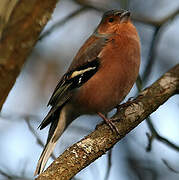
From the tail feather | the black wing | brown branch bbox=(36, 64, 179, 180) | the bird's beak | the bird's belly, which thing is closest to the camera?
brown branch bbox=(36, 64, 179, 180)

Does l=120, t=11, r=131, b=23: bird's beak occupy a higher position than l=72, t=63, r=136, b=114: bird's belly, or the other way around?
l=120, t=11, r=131, b=23: bird's beak

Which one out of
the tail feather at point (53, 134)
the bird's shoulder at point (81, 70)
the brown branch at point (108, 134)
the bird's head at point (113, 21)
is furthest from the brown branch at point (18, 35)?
the bird's head at point (113, 21)

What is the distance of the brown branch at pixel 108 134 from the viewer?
3717 millimetres

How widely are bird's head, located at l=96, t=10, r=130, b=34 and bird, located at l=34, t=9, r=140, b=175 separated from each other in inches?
5.4

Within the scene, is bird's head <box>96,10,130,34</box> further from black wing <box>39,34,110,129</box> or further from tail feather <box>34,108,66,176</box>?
tail feather <box>34,108,66,176</box>

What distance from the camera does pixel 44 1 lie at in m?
3.70

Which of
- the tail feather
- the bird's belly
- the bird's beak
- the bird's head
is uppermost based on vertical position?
the bird's beak

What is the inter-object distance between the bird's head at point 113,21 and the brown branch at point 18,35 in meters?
2.12

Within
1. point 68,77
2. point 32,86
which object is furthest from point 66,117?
point 32,86

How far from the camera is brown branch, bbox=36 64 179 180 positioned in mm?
3717

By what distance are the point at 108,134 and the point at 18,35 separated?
1.52 meters

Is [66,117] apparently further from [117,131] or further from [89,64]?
[117,131]

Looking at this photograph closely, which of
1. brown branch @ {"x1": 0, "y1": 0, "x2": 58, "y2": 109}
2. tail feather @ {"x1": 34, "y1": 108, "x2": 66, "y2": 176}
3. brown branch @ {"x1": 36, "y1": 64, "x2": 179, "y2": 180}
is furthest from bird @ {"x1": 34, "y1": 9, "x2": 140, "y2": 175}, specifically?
brown branch @ {"x1": 0, "y1": 0, "x2": 58, "y2": 109}

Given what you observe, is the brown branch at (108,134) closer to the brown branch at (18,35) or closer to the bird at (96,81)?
the bird at (96,81)
